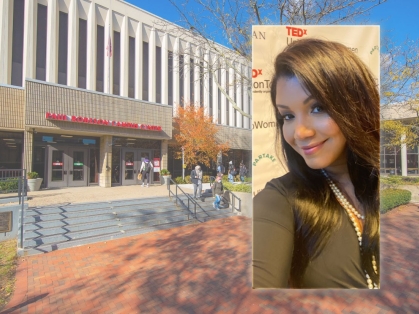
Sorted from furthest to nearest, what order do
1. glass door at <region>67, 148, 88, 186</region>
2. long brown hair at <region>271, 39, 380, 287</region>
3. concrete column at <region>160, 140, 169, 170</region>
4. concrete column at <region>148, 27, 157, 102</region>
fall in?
concrete column at <region>148, 27, 157, 102</region>
concrete column at <region>160, 140, 169, 170</region>
glass door at <region>67, 148, 88, 186</region>
long brown hair at <region>271, 39, 380, 287</region>

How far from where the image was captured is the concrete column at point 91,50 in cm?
1703

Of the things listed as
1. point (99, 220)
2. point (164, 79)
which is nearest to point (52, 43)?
point (164, 79)

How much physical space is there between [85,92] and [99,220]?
29.9 ft

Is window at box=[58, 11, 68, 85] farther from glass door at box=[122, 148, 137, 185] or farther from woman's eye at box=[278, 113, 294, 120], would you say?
woman's eye at box=[278, 113, 294, 120]

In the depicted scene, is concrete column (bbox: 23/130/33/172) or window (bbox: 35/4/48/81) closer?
concrete column (bbox: 23/130/33/172)

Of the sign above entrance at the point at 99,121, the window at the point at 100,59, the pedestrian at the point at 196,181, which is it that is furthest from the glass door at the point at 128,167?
the pedestrian at the point at 196,181

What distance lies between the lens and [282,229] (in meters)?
1.35

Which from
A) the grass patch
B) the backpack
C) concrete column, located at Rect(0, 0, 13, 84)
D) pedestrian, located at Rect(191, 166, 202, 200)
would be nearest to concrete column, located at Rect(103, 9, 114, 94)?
concrete column, located at Rect(0, 0, 13, 84)

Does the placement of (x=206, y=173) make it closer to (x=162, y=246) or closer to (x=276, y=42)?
(x=162, y=246)

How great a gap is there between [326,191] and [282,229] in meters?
0.33

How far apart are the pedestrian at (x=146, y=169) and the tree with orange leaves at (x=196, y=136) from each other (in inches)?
115

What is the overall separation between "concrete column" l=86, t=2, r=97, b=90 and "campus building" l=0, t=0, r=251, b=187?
0.06 m

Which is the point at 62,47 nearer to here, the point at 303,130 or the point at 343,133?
the point at 303,130

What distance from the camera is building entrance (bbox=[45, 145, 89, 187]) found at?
47.2 ft
